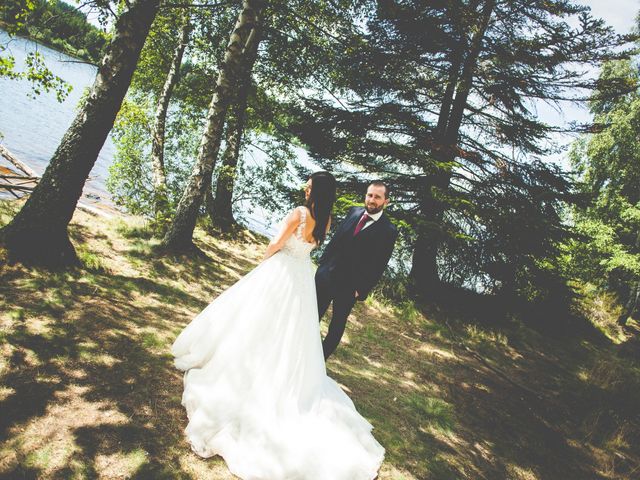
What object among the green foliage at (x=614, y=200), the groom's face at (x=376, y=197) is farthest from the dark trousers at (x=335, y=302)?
the green foliage at (x=614, y=200)

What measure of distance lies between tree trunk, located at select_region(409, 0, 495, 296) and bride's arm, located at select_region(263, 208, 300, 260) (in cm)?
497

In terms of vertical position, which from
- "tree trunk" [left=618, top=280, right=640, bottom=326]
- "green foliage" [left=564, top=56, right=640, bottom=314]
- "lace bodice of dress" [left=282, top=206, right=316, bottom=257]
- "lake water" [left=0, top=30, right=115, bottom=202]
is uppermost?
"green foliage" [left=564, top=56, right=640, bottom=314]

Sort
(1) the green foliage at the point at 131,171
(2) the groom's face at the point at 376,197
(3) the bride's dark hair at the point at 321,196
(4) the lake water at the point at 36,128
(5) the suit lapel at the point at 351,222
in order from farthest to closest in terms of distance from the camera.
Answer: (4) the lake water at the point at 36,128
(1) the green foliage at the point at 131,171
(5) the suit lapel at the point at 351,222
(2) the groom's face at the point at 376,197
(3) the bride's dark hair at the point at 321,196

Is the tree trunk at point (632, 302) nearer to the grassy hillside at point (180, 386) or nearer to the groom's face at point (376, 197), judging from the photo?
the grassy hillside at point (180, 386)

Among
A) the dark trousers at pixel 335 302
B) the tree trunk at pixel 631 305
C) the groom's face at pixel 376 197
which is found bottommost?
the dark trousers at pixel 335 302

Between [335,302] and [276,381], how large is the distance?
5.48 ft

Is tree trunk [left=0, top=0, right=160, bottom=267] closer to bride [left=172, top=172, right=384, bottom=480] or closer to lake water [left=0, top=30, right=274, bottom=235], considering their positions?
bride [left=172, top=172, right=384, bottom=480]

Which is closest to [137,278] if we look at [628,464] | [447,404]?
[447,404]

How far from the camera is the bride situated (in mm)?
2838

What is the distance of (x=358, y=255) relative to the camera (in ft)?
15.1

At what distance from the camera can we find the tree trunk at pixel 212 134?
6836 mm

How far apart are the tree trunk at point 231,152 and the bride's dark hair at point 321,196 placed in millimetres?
7835

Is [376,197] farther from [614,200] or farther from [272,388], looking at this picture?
[614,200]

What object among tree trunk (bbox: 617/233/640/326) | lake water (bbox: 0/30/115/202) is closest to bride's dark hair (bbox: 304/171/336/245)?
lake water (bbox: 0/30/115/202)
